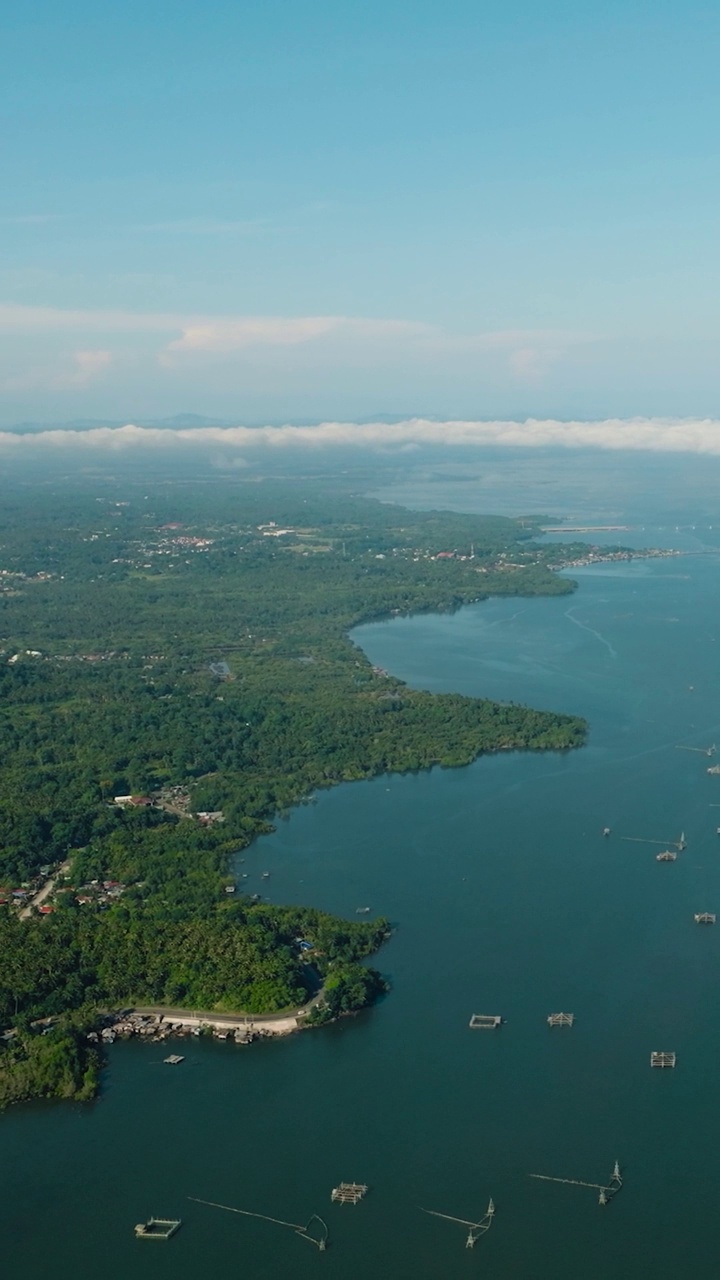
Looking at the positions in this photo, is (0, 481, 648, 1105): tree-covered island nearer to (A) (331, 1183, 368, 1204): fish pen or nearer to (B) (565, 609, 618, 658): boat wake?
(A) (331, 1183, 368, 1204): fish pen

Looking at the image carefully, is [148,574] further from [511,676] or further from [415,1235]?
[415,1235]

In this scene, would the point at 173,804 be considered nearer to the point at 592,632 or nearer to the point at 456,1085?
the point at 456,1085

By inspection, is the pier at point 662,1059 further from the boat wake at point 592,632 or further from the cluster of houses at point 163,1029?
the boat wake at point 592,632

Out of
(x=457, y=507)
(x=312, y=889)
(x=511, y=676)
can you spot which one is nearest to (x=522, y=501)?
(x=457, y=507)

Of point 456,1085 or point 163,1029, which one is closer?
point 456,1085

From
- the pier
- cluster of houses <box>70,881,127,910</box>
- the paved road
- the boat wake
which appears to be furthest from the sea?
the boat wake

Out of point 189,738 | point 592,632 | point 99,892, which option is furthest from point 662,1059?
point 592,632

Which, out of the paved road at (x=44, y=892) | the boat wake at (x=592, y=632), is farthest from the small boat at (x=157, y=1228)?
the boat wake at (x=592, y=632)
